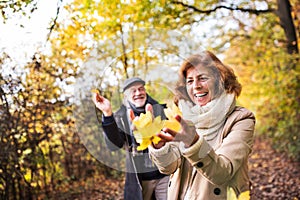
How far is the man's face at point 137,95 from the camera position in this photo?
2.95m

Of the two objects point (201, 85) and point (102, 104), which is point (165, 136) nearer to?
point (201, 85)

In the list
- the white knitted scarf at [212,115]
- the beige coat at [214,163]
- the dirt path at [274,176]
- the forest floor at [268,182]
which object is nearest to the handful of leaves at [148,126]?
the beige coat at [214,163]

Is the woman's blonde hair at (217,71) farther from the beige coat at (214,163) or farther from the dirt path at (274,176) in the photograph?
the dirt path at (274,176)

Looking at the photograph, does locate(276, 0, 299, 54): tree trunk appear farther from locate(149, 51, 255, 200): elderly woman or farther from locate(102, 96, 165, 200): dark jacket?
locate(149, 51, 255, 200): elderly woman

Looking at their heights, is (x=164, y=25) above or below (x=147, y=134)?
above

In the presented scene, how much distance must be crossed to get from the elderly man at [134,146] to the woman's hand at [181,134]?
1413 millimetres

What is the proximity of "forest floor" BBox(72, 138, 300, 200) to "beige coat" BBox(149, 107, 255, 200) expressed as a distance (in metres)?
2.12

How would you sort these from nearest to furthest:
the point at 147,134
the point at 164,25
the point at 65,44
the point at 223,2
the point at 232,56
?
1. the point at 147,134
2. the point at 65,44
3. the point at 164,25
4. the point at 223,2
5. the point at 232,56

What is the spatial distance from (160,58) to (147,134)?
189cm

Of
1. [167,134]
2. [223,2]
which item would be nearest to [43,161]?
[167,134]

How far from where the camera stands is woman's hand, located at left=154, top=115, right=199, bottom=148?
51.9 inches

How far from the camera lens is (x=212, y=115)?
1906 millimetres

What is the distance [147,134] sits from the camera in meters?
1.20

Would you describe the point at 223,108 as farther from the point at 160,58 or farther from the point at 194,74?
the point at 160,58
